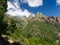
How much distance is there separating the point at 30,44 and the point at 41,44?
12.2 feet

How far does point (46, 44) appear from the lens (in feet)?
155

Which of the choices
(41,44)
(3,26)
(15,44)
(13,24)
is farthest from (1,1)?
(13,24)

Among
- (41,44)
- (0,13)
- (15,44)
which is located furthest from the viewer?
(41,44)

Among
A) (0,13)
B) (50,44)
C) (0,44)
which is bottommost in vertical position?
(50,44)

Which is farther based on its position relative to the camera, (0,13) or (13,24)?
(13,24)

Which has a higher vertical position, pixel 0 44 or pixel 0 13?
pixel 0 13

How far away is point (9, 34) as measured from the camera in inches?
1972

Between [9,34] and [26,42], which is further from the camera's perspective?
[9,34]

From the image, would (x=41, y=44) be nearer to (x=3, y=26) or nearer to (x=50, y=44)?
(x=50, y=44)

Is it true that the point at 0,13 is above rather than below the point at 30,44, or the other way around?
above

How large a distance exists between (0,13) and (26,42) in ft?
30.9

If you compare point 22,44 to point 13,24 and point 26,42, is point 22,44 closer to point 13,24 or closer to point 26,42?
point 26,42

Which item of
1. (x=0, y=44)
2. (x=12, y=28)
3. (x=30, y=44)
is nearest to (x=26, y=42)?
(x=30, y=44)

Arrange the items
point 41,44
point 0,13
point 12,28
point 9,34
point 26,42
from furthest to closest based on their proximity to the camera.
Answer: point 12,28 → point 9,34 → point 41,44 → point 26,42 → point 0,13
